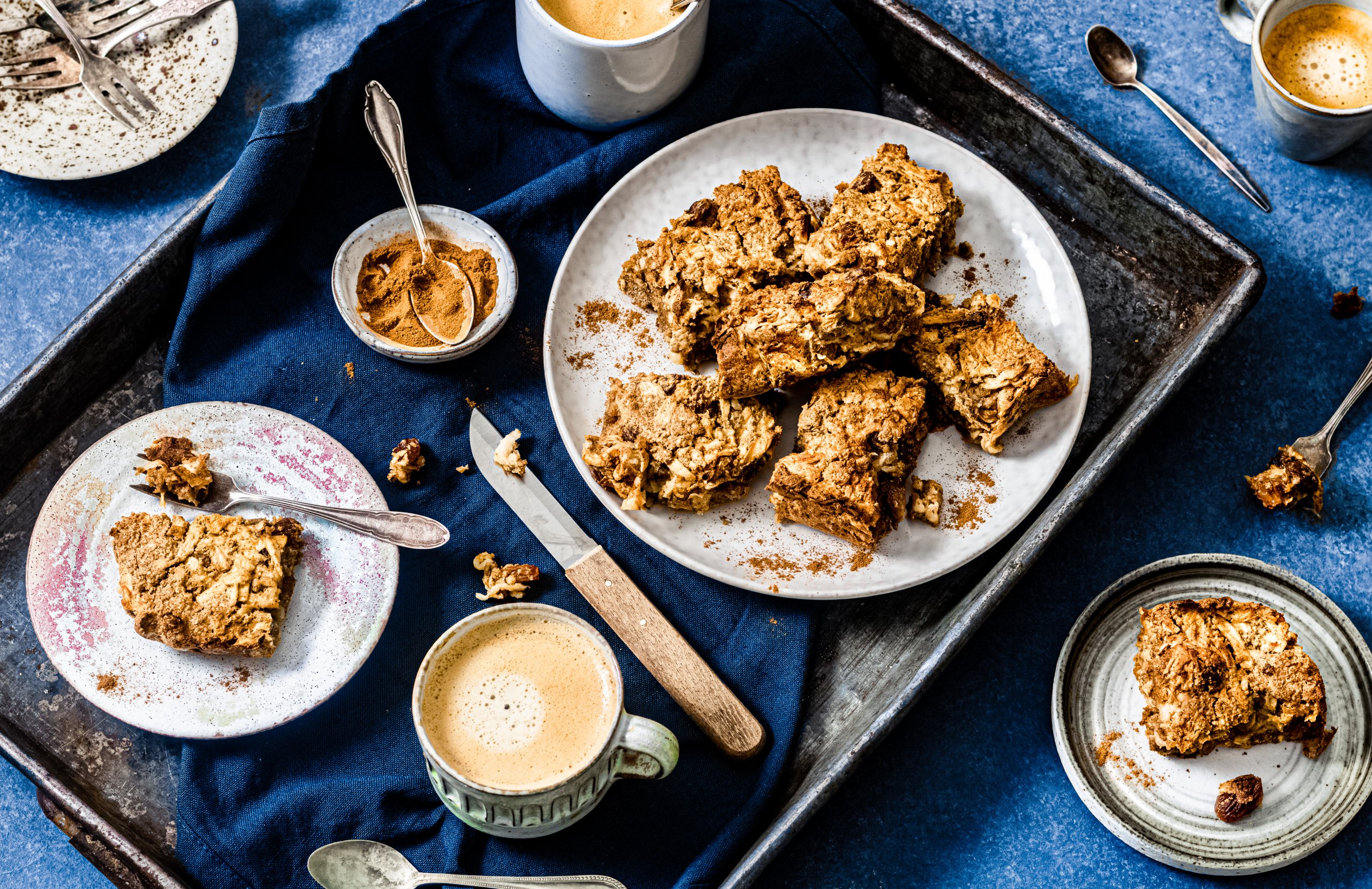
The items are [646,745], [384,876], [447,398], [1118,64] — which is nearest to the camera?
[646,745]

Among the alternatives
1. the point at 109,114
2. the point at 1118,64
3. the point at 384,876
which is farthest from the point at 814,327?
the point at 109,114

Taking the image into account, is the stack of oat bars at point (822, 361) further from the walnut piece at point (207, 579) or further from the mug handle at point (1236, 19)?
Result: the mug handle at point (1236, 19)

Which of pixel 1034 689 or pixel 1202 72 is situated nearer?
pixel 1034 689

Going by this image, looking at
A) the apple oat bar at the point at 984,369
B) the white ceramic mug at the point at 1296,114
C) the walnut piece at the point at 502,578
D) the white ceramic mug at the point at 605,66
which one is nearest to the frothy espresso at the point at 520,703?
the walnut piece at the point at 502,578

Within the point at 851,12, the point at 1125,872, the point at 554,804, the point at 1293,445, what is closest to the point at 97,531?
the point at 554,804

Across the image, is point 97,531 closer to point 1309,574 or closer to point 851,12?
point 851,12

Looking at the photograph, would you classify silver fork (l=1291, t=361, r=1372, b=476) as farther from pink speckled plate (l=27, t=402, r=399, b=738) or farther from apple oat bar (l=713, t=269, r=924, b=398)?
pink speckled plate (l=27, t=402, r=399, b=738)

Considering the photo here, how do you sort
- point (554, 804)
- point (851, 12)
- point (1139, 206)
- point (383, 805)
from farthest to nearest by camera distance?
1. point (851, 12)
2. point (1139, 206)
3. point (383, 805)
4. point (554, 804)

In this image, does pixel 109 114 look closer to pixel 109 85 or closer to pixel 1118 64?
pixel 109 85

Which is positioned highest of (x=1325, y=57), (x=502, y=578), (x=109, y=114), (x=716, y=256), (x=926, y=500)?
(x=1325, y=57)
